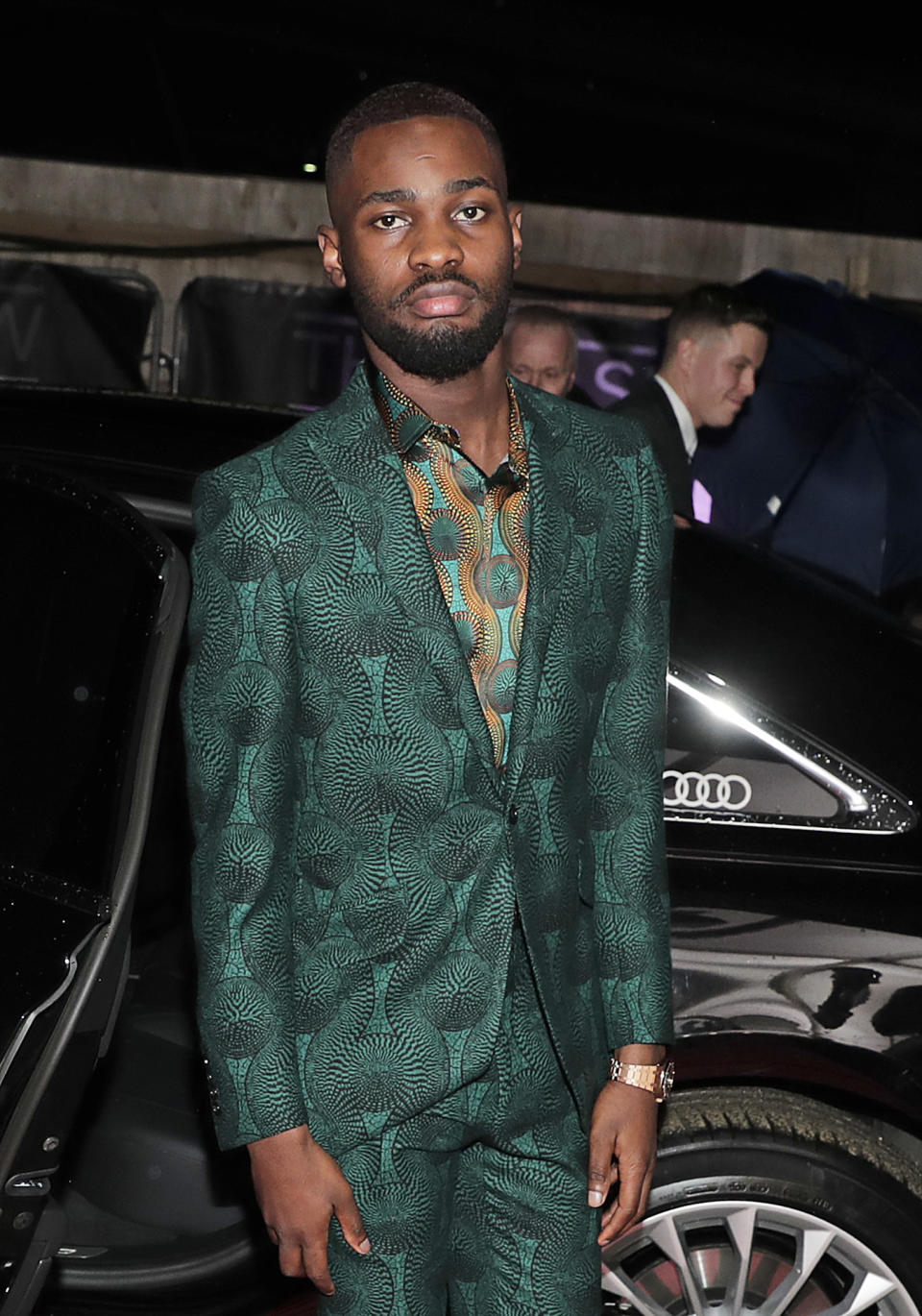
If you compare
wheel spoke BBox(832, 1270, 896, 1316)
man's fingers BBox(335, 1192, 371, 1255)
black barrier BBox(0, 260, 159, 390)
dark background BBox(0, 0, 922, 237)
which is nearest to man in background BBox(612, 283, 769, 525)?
wheel spoke BBox(832, 1270, 896, 1316)

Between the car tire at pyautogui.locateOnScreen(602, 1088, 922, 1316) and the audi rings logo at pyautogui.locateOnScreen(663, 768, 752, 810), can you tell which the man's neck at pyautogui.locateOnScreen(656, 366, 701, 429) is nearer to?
the audi rings logo at pyautogui.locateOnScreen(663, 768, 752, 810)

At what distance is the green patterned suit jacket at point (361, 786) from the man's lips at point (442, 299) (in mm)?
130

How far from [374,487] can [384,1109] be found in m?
0.63

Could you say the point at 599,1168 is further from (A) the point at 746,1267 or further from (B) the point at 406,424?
(B) the point at 406,424

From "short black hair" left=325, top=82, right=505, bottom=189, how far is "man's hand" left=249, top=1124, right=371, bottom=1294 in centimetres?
100

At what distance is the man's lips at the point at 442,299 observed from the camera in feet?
5.60

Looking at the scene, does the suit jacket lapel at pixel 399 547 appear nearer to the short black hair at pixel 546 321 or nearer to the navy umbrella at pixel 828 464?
the short black hair at pixel 546 321

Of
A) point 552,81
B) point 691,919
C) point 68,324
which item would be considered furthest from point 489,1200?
point 552,81

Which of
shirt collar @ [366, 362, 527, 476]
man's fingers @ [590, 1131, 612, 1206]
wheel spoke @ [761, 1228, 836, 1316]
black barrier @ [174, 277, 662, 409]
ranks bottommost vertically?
wheel spoke @ [761, 1228, 836, 1316]

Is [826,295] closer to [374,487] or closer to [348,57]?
[348,57]

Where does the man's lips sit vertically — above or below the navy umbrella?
below

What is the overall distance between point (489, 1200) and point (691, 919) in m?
0.60

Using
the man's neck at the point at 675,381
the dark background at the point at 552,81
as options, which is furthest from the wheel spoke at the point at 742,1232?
the dark background at the point at 552,81

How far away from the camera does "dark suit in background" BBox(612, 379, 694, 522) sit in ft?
13.4
